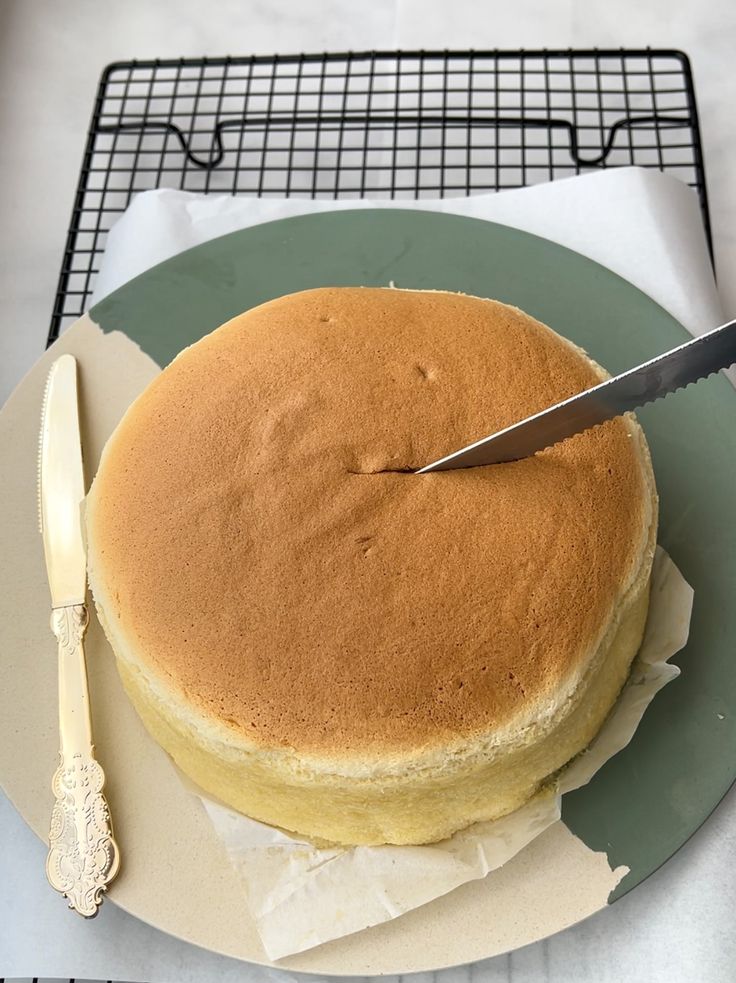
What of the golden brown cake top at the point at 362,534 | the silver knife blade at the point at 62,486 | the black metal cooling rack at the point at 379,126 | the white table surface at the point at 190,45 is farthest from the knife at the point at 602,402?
the black metal cooling rack at the point at 379,126

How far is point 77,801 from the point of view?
0.97m

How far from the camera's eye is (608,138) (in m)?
1.56

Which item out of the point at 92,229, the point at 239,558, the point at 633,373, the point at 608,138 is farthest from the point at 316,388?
the point at 608,138

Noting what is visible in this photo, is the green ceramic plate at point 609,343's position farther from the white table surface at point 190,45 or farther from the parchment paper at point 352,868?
the white table surface at point 190,45

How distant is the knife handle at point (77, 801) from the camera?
0.93 metres

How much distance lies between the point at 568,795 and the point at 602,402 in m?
0.41

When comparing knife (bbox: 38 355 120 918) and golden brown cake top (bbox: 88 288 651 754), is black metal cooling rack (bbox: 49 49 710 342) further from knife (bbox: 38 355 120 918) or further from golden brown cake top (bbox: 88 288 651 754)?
golden brown cake top (bbox: 88 288 651 754)

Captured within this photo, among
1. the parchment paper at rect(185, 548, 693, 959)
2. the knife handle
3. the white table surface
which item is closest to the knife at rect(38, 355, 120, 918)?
the knife handle

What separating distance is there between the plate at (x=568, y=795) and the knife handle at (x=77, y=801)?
0.02 m

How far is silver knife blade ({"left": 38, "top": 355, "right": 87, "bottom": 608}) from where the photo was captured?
106 centimetres

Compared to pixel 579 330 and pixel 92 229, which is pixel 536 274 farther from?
pixel 92 229

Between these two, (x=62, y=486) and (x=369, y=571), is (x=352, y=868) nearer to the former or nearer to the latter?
(x=369, y=571)

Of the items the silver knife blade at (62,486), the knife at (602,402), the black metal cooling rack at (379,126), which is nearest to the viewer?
the knife at (602,402)

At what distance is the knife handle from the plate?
0.7 inches
